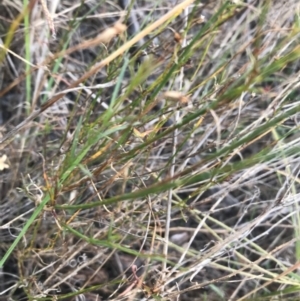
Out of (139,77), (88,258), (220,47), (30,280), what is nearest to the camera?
(139,77)

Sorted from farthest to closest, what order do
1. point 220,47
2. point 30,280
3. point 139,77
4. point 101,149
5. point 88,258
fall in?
point 220,47 → point 88,258 → point 30,280 → point 101,149 → point 139,77

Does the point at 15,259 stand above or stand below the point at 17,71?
below

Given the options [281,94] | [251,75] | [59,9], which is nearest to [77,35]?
[59,9]

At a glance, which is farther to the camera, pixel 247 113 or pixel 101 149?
pixel 247 113

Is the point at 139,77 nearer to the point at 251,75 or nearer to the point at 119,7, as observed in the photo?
the point at 251,75

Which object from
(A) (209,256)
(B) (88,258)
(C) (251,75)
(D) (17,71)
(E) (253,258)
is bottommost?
(E) (253,258)

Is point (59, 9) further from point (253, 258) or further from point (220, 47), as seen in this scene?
point (253, 258)
